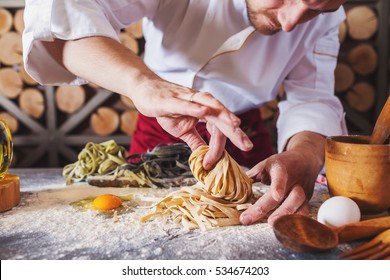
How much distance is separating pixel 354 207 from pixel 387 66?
8.92 feet

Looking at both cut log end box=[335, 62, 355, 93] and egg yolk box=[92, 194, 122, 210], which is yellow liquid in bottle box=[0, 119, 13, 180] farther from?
cut log end box=[335, 62, 355, 93]

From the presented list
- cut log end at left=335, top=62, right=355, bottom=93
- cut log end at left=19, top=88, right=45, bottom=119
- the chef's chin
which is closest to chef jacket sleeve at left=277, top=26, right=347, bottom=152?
the chef's chin

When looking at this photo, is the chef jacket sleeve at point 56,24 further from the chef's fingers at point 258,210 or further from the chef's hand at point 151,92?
the chef's fingers at point 258,210

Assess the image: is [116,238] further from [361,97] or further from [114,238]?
[361,97]

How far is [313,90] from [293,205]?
859 mm

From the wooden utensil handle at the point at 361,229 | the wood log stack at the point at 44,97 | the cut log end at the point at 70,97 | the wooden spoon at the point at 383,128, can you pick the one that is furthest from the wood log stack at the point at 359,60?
the wooden utensil handle at the point at 361,229

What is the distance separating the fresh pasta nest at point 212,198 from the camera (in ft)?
3.71

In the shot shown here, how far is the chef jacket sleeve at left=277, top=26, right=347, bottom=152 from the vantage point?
5.73 feet

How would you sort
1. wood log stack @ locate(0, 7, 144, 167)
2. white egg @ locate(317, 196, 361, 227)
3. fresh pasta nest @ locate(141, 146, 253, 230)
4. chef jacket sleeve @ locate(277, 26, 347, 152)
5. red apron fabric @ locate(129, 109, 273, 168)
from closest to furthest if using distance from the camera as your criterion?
white egg @ locate(317, 196, 361, 227)
fresh pasta nest @ locate(141, 146, 253, 230)
chef jacket sleeve @ locate(277, 26, 347, 152)
red apron fabric @ locate(129, 109, 273, 168)
wood log stack @ locate(0, 7, 144, 167)

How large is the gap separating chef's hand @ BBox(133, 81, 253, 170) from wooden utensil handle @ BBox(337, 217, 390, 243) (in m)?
0.30

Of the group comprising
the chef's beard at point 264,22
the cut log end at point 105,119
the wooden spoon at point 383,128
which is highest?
the chef's beard at point 264,22

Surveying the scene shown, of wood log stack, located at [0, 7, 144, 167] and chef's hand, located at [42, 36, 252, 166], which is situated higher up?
chef's hand, located at [42, 36, 252, 166]

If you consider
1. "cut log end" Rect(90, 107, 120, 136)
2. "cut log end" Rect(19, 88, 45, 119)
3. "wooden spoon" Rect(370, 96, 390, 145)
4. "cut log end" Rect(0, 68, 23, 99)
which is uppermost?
"wooden spoon" Rect(370, 96, 390, 145)

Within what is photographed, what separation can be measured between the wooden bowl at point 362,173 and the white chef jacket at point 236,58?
508mm
